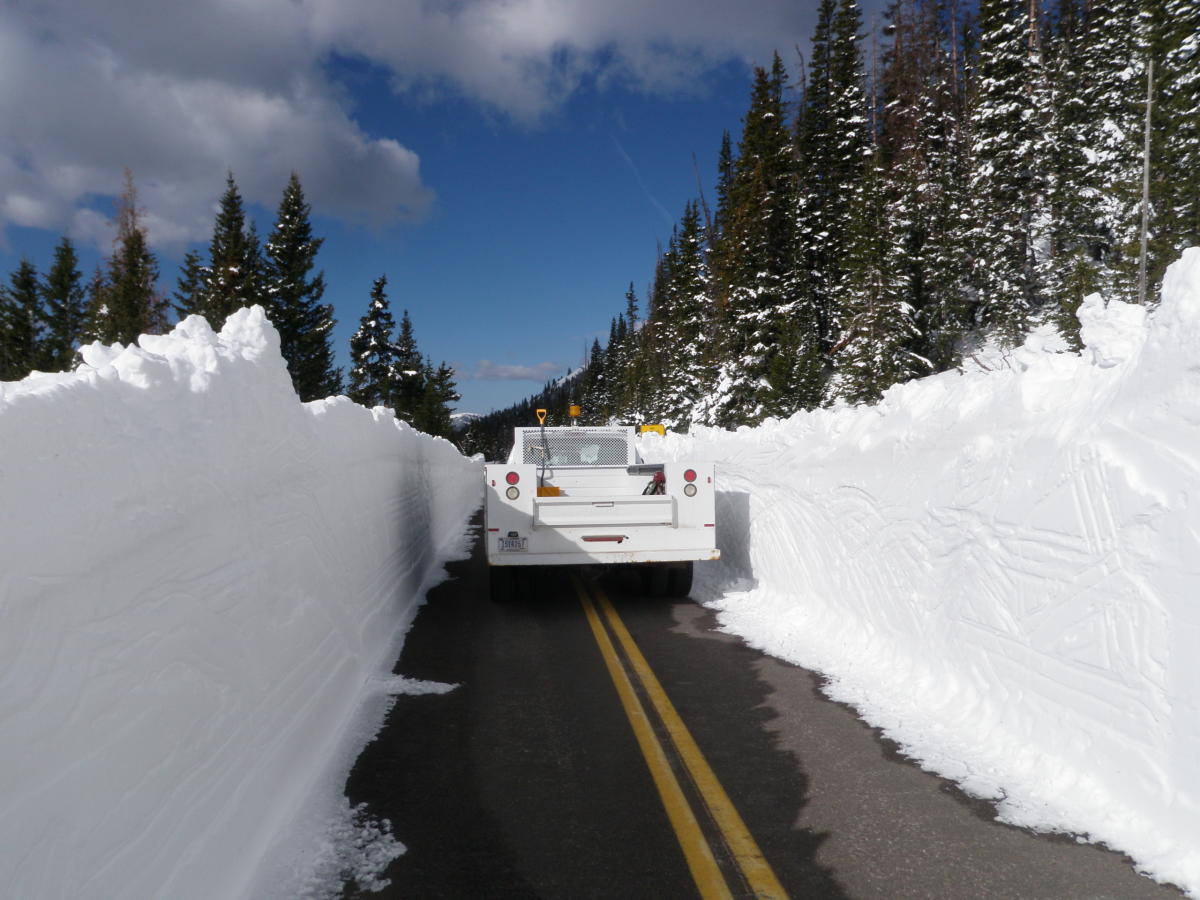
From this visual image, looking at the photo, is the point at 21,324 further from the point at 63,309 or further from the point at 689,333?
the point at 689,333

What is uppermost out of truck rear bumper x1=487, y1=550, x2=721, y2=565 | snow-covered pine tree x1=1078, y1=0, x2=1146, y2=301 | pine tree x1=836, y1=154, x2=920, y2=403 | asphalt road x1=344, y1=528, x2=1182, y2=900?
snow-covered pine tree x1=1078, y1=0, x2=1146, y2=301

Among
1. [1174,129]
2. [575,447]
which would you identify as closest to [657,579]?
[575,447]

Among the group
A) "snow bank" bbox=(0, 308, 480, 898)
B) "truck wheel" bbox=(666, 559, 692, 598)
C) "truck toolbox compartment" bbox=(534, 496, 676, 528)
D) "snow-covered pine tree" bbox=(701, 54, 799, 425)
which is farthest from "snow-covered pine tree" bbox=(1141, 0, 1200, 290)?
"snow bank" bbox=(0, 308, 480, 898)

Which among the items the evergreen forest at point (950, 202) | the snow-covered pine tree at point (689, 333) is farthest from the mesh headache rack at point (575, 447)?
the snow-covered pine tree at point (689, 333)

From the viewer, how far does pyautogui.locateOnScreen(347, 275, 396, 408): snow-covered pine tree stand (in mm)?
57250

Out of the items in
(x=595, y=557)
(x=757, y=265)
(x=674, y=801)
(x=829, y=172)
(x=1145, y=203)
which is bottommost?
(x=674, y=801)

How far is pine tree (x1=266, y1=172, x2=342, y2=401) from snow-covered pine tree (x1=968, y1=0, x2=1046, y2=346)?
33.6 meters

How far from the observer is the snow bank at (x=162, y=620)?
2.10m

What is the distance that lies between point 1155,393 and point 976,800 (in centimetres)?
224

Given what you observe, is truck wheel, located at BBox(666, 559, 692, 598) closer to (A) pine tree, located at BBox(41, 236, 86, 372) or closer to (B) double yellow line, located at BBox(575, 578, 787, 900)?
(B) double yellow line, located at BBox(575, 578, 787, 900)

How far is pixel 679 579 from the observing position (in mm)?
10180

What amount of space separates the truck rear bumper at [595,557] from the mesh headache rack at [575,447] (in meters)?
2.59

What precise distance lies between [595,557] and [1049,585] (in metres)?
5.52

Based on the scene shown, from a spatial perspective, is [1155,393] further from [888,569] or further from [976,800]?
[888,569]
